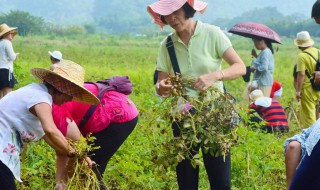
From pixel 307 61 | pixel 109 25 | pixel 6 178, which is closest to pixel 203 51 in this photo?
pixel 6 178

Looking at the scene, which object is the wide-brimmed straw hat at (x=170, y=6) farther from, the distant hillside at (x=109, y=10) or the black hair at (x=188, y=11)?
the distant hillside at (x=109, y=10)

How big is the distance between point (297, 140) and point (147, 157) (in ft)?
9.48

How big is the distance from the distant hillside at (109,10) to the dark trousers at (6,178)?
376 ft

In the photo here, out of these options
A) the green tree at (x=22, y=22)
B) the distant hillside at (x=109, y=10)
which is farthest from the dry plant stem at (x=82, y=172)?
the distant hillside at (x=109, y=10)

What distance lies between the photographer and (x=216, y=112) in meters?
3.98

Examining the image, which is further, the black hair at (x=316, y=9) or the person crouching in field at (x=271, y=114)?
the person crouching in field at (x=271, y=114)

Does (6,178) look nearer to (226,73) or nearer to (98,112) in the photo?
(98,112)

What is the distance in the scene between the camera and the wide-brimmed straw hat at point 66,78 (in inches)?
151

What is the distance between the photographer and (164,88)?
3973mm

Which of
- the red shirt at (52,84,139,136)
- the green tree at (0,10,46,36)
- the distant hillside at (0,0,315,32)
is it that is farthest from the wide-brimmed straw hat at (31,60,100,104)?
the distant hillside at (0,0,315,32)

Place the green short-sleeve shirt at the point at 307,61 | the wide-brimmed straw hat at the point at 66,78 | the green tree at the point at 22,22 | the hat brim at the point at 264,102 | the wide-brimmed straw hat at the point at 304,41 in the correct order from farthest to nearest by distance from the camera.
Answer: the green tree at the point at 22,22 < the wide-brimmed straw hat at the point at 304,41 < the green short-sleeve shirt at the point at 307,61 < the hat brim at the point at 264,102 < the wide-brimmed straw hat at the point at 66,78

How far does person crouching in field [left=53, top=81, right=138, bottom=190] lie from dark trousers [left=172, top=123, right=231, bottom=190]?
1.52 ft

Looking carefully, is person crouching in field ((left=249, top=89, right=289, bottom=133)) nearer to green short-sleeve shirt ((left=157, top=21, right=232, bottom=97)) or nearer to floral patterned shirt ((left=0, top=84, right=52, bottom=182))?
green short-sleeve shirt ((left=157, top=21, right=232, bottom=97))

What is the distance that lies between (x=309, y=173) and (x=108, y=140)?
173 cm
